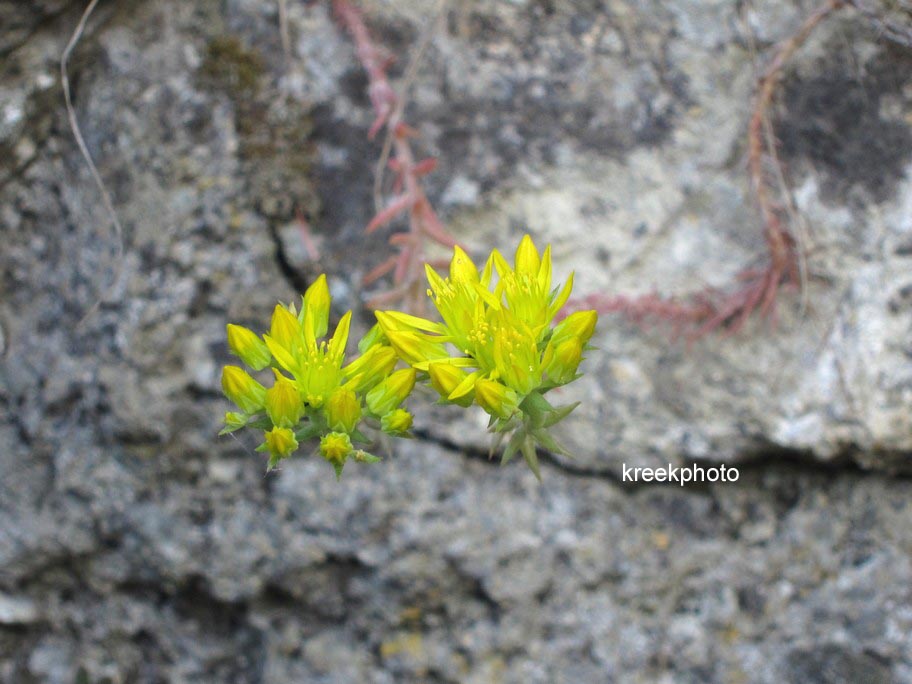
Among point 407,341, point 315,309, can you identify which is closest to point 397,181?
point 315,309

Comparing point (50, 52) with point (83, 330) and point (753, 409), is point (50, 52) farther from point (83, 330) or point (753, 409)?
point (753, 409)

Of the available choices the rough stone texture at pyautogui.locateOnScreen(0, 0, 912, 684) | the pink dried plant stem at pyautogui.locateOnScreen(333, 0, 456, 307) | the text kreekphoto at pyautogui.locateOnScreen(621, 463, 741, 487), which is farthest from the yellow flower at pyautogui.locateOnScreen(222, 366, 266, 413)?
the text kreekphoto at pyautogui.locateOnScreen(621, 463, 741, 487)

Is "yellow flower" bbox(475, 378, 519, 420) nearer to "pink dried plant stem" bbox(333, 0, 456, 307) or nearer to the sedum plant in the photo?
the sedum plant

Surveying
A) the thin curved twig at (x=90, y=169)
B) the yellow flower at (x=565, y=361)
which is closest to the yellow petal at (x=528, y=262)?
the yellow flower at (x=565, y=361)

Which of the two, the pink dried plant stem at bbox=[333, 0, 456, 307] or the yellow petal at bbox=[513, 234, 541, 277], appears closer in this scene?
the yellow petal at bbox=[513, 234, 541, 277]

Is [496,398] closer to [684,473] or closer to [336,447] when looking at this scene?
[336,447]

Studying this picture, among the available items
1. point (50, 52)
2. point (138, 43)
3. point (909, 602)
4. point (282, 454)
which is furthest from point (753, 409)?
point (50, 52)
